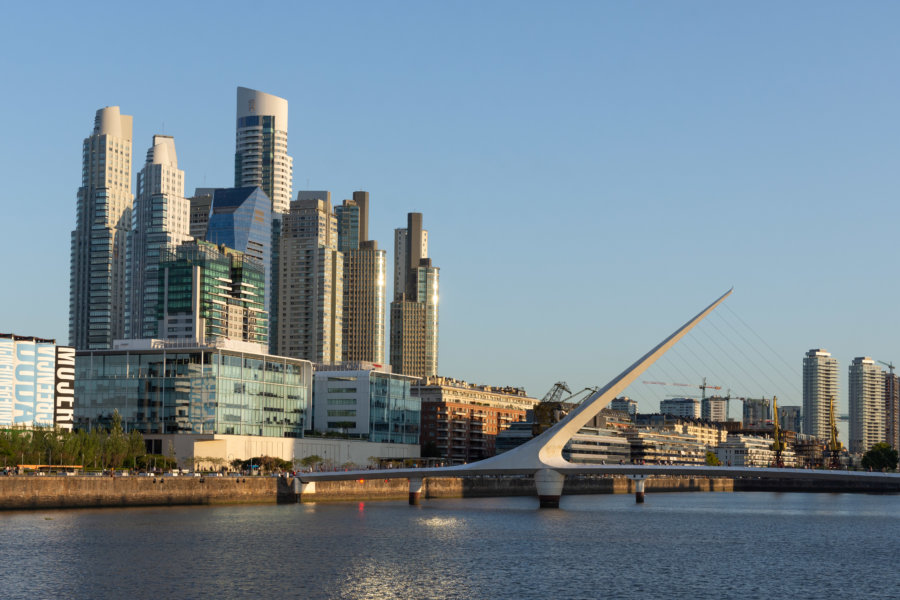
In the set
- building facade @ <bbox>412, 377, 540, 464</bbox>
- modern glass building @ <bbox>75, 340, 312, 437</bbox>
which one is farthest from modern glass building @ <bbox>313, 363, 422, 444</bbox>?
building facade @ <bbox>412, 377, 540, 464</bbox>

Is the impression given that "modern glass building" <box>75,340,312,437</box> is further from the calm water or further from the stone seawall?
the calm water

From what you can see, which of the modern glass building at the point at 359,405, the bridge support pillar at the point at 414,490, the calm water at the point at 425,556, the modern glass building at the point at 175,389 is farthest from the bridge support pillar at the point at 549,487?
the modern glass building at the point at 359,405

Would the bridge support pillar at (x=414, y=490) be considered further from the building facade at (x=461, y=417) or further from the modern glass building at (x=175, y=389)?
the building facade at (x=461, y=417)

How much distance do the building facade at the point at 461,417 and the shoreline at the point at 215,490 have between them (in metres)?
40.7

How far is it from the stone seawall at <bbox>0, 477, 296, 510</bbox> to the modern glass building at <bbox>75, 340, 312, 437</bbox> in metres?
21.0

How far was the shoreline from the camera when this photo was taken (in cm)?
6475

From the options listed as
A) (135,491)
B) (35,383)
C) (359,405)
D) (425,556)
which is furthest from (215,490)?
(359,405)

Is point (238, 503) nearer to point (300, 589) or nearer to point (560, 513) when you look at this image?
point (560, 513)

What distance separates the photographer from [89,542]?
48656 millimetres

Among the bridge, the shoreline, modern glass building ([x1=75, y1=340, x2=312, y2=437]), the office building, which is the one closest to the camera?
the shoreline

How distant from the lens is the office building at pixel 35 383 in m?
89.2

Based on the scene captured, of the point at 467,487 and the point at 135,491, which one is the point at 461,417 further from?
the point at 135,491

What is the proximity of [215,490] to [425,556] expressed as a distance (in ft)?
103

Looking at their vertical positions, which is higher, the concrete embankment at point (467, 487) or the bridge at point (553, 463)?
the bridge at point (553, 463)
